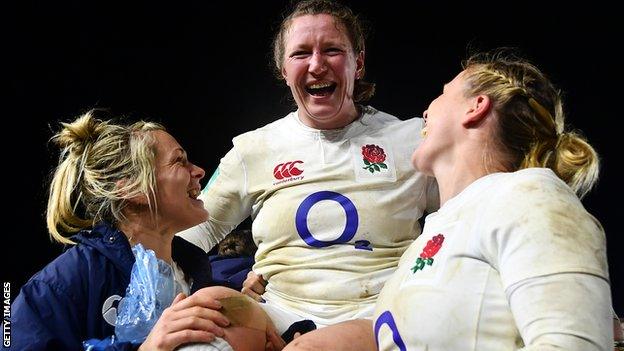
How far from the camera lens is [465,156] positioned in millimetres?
1045

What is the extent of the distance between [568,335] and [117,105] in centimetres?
225

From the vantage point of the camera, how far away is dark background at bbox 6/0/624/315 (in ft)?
8.64

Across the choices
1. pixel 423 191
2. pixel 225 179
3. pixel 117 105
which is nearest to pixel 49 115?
pixel 117 105

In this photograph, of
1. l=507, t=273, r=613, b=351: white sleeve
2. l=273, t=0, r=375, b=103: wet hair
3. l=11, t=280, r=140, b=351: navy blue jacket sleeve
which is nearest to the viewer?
l=507, t=273, r=613, b=351: white sleeve

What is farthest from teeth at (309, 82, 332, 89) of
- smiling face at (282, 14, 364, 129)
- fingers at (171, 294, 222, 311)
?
fingers at (171, 294, 222, 311)

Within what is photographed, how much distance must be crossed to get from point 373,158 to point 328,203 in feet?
0.49

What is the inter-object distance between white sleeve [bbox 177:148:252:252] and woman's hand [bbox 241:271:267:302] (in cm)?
20

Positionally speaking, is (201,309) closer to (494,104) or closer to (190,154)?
(494,104)

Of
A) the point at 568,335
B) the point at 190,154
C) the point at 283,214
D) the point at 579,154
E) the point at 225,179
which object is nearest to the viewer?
the point at 568,335

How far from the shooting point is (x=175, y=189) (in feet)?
5.10

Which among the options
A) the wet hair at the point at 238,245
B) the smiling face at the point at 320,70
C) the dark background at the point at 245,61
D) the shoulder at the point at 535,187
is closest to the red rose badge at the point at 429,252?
the shoulder at the point at 535,187

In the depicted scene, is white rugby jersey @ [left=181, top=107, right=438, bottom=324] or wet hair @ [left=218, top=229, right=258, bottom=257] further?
wet hair @ [left=218, top=229, right=258, bottom=257]

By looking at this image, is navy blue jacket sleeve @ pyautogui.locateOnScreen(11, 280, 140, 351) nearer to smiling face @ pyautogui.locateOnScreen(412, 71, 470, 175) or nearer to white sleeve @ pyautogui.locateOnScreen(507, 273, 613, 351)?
smiling face @ pyautogui.locateOnScreen(412, 71, 470, 175)

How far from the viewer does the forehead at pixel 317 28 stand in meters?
1.67
